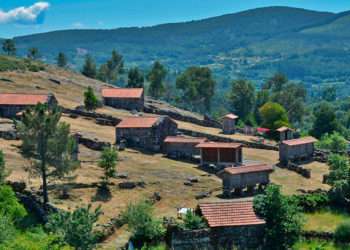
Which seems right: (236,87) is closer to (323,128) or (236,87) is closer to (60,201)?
(323,128)

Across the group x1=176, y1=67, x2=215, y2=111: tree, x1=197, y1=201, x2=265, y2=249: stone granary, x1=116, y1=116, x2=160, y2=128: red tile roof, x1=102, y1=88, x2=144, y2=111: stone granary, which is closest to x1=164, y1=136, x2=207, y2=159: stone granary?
x1=116, y1=116, x2=160, y2=128: red tile roof

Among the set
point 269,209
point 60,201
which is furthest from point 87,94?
point 269,209

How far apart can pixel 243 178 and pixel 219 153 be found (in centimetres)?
894

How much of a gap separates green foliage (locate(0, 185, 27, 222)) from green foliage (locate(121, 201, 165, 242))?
8965 mm

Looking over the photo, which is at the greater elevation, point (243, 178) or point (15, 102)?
point (15, 102)

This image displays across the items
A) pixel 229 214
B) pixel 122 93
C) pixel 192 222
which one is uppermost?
pixel 122 93

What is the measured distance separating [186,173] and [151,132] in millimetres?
12142

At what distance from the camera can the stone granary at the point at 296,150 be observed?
77625 millimetres

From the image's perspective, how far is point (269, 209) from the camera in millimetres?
54688

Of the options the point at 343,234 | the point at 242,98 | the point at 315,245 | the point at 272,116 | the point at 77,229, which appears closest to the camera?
the point at 77,229

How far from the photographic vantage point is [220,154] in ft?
237

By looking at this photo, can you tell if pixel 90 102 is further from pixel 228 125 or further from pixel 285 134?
pixel 285 134

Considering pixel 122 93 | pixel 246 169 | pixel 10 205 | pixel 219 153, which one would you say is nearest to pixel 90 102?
pixel 122 93

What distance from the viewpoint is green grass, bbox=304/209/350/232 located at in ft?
188
